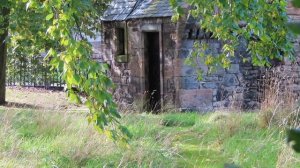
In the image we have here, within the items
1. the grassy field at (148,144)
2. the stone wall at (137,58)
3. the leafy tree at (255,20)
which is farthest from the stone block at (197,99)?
the leafy tree at (255,20)

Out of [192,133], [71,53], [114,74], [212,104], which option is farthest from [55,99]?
[71,53]

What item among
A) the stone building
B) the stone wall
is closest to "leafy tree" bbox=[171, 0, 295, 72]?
the stone building

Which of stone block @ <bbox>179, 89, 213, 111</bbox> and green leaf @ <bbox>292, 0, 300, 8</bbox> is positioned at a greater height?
green leaf @ <bbox>292, 0, 300, 8</bbox>

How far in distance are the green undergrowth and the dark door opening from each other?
4.71 metres

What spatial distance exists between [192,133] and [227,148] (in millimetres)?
1312

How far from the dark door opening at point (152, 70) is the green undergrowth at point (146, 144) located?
15.5 feet

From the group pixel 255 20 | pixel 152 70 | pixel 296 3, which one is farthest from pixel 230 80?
pixel 296 3

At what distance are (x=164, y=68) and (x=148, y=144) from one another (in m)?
6.74

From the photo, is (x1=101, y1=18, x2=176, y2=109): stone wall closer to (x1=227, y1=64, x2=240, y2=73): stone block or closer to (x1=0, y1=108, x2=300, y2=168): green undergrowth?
(x1=227, y1=64, x2=240, y2=73): stone block

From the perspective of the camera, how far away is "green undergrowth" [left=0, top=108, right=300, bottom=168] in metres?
5.76

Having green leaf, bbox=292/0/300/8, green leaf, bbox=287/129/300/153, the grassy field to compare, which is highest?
green leaf, bbox=292/0/300/8

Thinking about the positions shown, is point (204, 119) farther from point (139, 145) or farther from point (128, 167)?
point (128, 167)

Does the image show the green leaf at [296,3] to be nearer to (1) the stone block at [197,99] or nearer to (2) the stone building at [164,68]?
(2) the stone building at [164,68]

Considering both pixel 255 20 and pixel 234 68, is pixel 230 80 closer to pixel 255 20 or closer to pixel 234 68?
pixel 234 68
